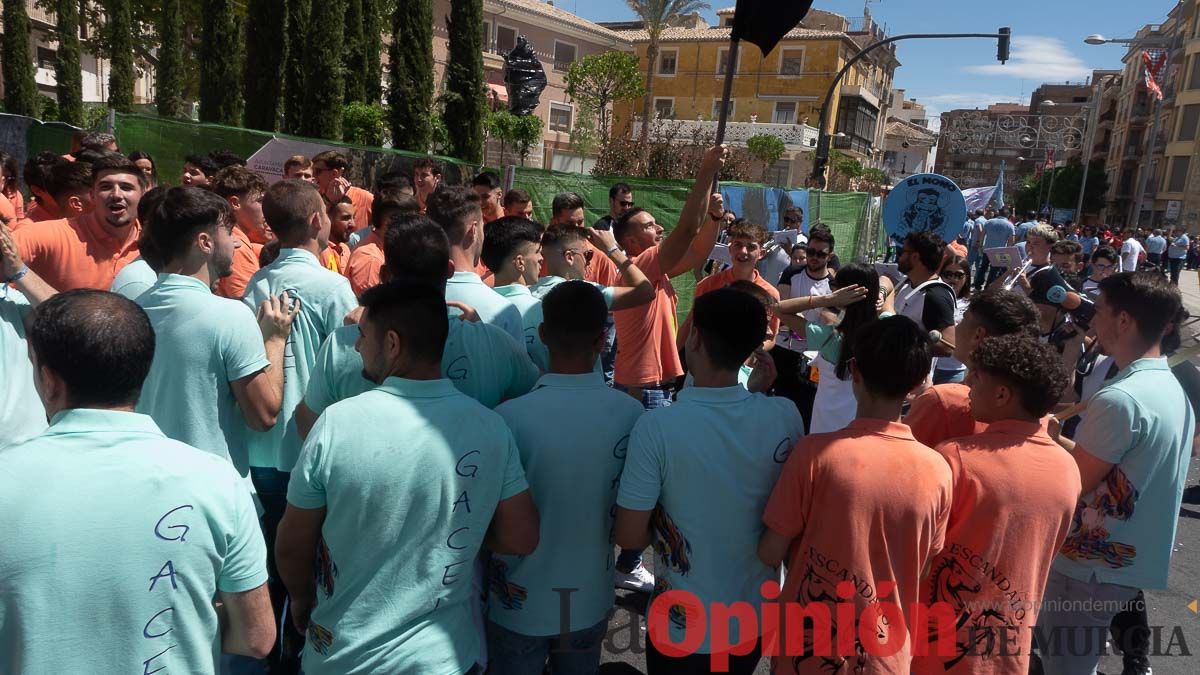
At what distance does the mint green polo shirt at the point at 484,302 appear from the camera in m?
2.96

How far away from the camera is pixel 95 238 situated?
3.85 m

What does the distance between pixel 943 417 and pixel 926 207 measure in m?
5.37

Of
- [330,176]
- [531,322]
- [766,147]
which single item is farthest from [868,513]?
[766,147]

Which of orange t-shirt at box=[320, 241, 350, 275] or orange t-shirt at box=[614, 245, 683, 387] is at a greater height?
orange t-shirt at box=[320, 241, 350, 275]

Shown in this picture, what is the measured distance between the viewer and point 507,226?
342 centimetres

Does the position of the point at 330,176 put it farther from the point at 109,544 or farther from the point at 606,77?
the point at 606,77

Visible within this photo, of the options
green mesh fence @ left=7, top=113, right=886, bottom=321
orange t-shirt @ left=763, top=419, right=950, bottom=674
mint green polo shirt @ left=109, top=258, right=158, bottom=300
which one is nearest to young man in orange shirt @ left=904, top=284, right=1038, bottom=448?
orange t-shirt @ left=763, top=419, right=950, bottom=674

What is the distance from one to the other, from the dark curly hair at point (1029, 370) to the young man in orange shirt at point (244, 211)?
144 inches

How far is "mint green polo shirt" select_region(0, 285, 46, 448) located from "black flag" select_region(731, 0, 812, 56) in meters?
2.98

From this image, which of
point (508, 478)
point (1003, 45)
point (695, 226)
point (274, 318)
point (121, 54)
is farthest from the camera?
point (121, 54)

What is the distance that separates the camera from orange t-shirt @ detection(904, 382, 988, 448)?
2.73 meters

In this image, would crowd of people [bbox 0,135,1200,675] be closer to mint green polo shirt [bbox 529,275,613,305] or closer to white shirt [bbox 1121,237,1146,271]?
mint green polo shirt [bbox 529,275,613,305]

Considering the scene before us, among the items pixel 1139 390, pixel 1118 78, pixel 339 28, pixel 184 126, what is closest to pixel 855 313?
pixel 1139 390

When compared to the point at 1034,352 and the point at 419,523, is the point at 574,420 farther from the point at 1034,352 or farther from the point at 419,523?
the point at 1034,352
